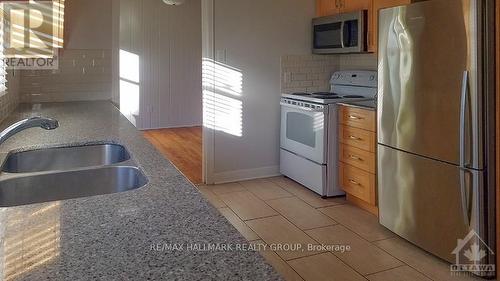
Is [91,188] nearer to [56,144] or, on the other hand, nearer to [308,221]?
[56,144]

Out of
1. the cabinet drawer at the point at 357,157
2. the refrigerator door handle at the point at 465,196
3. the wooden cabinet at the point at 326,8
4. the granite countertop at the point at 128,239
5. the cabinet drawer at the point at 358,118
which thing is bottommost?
the refrigerator door handle at the point at 465,196

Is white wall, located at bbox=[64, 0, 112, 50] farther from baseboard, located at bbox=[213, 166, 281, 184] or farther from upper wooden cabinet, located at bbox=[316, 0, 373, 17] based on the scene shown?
upper wooden cabinet, located at bbox=[316, 0, 373, 17]

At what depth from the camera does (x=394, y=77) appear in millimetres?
2723

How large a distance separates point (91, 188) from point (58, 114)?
1186 mm

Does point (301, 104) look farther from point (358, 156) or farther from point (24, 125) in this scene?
point (24, 125)

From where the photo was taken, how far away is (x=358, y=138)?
3396mm

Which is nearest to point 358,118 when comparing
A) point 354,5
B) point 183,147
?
point 354,5

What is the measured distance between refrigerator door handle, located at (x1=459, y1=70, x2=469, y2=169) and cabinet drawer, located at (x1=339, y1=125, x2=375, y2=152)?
39.7 inches

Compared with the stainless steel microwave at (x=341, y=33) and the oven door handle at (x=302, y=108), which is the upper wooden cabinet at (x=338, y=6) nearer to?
the stainless steel microwave at (x=341, y=33)

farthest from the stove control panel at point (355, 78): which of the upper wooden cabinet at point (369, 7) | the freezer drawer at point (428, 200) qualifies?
the freezer drawer at point (428, 200)

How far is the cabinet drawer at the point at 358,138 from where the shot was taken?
3250 mm

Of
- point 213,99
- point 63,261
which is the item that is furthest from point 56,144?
point 213,99

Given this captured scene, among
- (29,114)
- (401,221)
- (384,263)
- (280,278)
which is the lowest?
(384,263)

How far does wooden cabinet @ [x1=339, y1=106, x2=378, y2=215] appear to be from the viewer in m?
3.25
